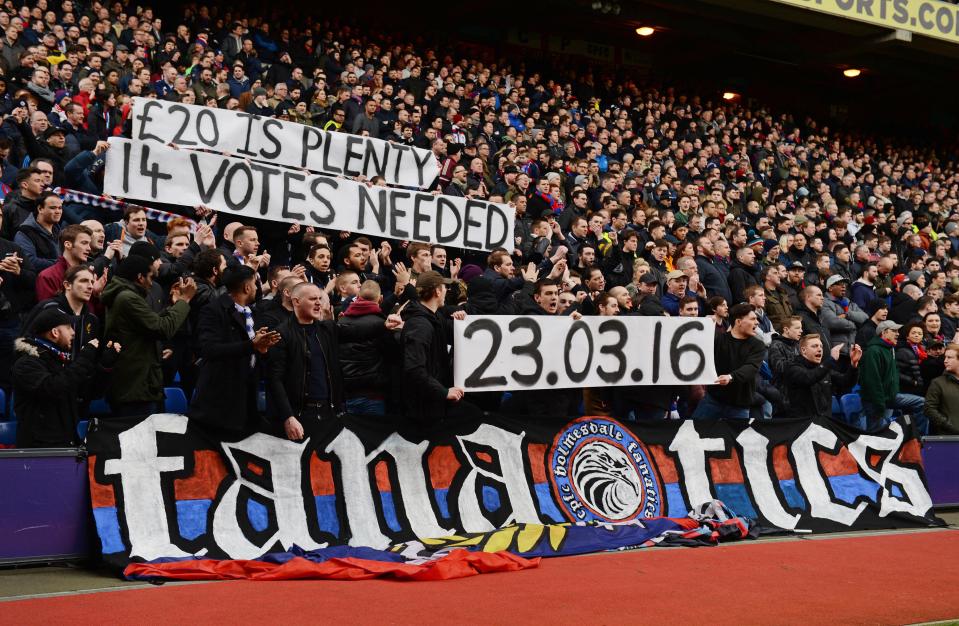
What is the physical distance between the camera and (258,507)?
23.9 feet

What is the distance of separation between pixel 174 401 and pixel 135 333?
90 centimetres

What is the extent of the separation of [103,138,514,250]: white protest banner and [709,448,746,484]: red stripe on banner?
4.19m

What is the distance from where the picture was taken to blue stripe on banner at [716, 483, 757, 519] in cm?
905

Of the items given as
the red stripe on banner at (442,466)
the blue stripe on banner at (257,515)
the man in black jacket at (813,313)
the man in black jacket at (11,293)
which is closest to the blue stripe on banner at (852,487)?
the man in black jacket at (813,313)

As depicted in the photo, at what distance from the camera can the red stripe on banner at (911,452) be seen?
1006 cm

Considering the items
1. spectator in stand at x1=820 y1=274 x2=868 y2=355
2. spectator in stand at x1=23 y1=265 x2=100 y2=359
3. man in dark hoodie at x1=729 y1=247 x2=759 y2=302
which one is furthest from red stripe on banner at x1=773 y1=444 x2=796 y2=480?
spectator in stand at x1=23 y1=265 x2=100 y2=359

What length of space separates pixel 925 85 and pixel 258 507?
30488 mm

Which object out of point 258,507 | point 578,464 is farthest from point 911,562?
point 258,507

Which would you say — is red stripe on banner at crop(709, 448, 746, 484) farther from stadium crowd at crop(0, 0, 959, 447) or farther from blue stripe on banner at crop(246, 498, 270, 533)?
blue stripe on banner at crop(246, 498, 270, 533)

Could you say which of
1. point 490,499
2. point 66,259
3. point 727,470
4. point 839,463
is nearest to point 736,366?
point 727,470

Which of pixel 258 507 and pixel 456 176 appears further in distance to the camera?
pixel 456 176

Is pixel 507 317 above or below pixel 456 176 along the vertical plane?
below

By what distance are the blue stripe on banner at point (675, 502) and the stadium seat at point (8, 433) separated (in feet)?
16.6

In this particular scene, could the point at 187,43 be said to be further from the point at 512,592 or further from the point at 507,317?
the point at 512,592
